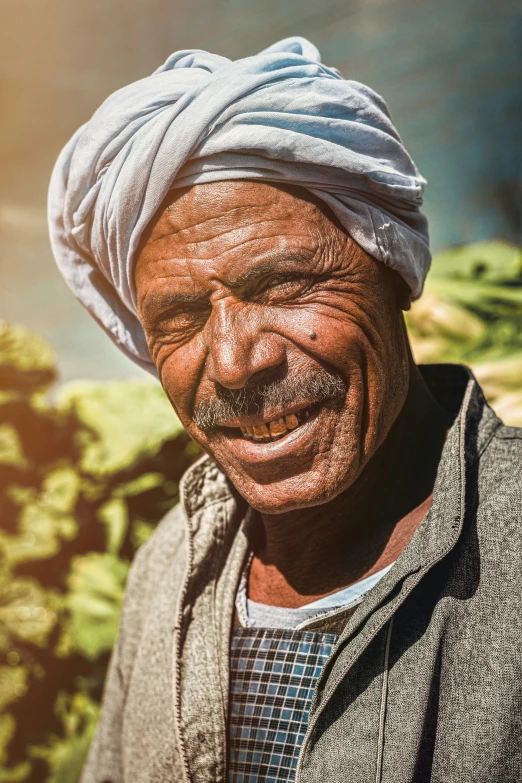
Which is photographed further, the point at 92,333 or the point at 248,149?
the point at 92,333

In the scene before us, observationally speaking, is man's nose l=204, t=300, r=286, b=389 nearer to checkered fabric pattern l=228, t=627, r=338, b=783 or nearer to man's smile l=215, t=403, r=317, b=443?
man's smile l=215, t=403, r=317, b=443

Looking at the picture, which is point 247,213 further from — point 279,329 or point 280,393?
point 280,393

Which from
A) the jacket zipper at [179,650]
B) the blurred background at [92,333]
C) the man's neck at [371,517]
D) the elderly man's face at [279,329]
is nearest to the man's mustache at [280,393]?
the elderly man's face at [279,329]

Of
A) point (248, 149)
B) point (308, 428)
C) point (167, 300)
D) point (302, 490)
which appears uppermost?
point (248, 149)

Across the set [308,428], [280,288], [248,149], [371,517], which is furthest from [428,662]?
[248,149]

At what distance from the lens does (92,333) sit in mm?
2514

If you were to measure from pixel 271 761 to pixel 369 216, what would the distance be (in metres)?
1.24

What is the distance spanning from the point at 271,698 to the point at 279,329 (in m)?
0.85

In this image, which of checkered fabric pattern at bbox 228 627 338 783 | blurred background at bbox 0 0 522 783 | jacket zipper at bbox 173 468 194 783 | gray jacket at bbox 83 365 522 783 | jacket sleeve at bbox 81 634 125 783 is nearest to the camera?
gray jacket at bbox 83 365 522 783

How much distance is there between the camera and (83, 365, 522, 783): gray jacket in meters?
1.35

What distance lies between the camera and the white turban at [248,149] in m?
1.48

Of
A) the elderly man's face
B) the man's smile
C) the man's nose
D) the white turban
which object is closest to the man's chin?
the elderly man's face

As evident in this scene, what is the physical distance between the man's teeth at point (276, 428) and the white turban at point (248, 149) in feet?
1.32

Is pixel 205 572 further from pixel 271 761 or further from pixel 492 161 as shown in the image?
pixel 492 161
